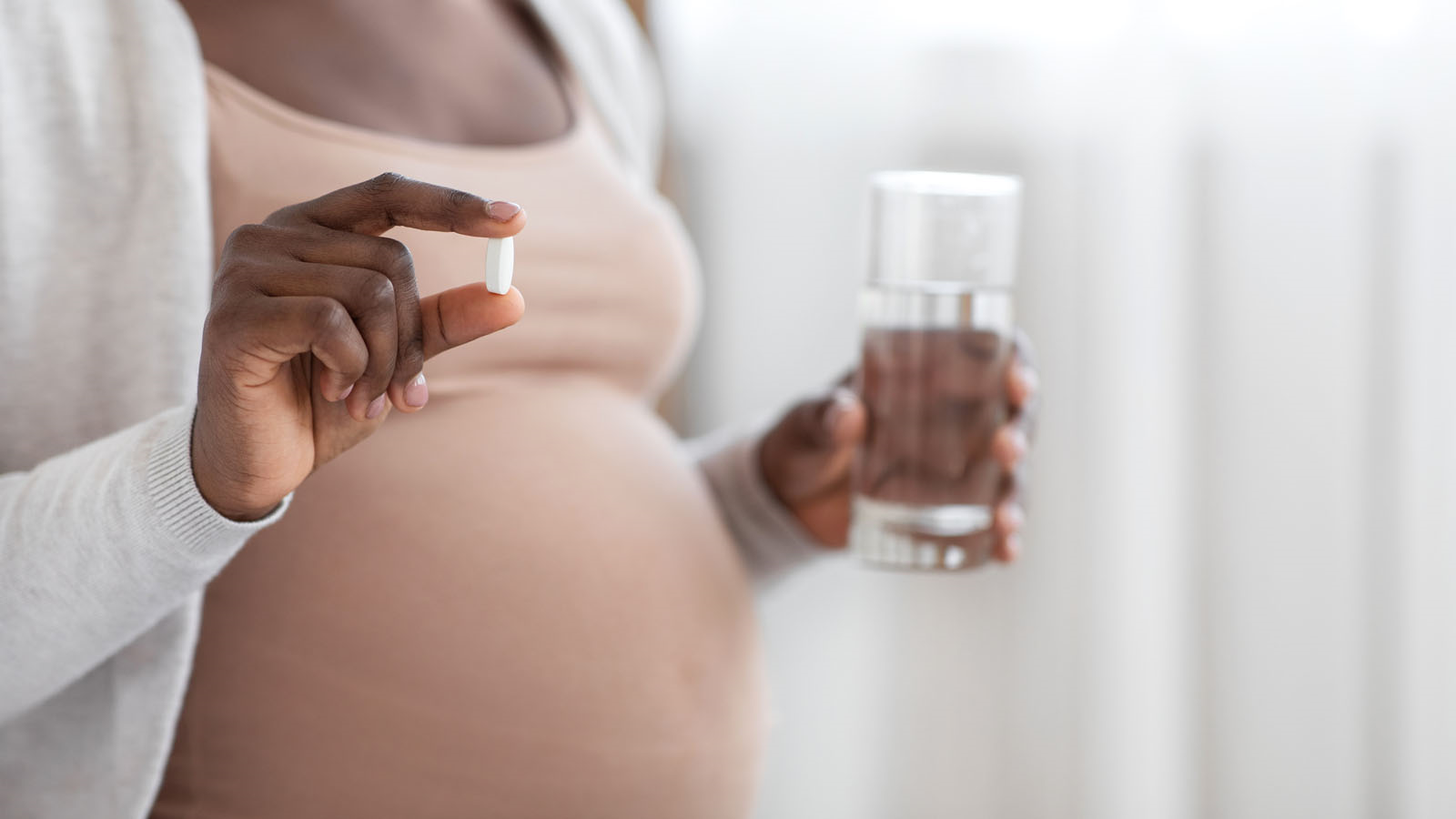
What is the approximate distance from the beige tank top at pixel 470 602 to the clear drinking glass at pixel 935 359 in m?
0.14

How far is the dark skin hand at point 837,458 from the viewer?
742 millimetres

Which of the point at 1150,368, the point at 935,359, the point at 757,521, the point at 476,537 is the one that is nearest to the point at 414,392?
the point at 476,537

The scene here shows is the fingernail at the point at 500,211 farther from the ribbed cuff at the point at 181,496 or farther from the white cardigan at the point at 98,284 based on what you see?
the white cardigan at the point at 98,284

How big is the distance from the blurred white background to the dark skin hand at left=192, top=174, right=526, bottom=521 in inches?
34.9

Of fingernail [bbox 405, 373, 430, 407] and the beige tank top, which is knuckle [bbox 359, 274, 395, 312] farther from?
the beige tank top

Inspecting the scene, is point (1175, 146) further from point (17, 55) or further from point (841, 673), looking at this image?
point (17, 55)

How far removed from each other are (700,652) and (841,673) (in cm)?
64

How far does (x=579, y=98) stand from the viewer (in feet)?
2.86

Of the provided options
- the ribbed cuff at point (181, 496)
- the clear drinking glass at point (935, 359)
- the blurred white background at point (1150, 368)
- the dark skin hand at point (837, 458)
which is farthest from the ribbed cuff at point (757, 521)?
the ribbed cuff at point (181, 496)

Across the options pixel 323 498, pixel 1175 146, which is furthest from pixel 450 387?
pixel 1175 146

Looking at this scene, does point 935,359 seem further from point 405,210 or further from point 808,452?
point 405,210

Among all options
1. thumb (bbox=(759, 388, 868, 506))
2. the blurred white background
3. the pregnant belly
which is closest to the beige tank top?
the pregnant belly

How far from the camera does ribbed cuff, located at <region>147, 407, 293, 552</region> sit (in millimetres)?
430

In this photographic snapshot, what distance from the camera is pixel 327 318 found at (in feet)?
1.18
